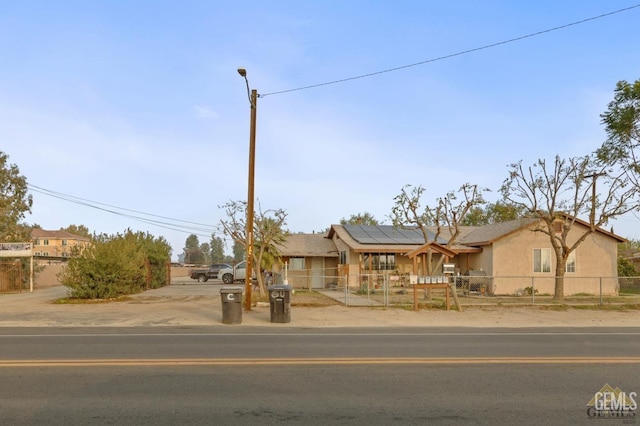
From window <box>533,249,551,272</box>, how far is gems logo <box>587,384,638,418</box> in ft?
73.4

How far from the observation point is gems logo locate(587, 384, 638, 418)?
606 centimetres

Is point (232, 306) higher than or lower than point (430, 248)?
lower

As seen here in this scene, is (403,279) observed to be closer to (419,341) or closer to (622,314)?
(622,314)

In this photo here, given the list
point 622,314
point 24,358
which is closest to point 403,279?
point 622,314

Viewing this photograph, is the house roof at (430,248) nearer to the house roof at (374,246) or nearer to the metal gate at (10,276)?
the house roof at (374,246)

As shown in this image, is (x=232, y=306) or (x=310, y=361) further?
(x=232, y=306)

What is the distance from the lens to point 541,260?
28.2m

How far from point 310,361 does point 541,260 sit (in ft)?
74.2

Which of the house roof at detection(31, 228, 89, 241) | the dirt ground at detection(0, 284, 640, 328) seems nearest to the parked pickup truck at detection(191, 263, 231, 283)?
the dirt ground at detection(0, 284, 640, 328)

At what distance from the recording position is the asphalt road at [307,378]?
5988 mm

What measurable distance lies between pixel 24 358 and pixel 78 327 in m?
5.67

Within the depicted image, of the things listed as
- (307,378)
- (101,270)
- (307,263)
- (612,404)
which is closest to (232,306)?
(307,378)

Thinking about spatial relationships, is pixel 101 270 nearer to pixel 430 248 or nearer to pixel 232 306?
pixel 232 306

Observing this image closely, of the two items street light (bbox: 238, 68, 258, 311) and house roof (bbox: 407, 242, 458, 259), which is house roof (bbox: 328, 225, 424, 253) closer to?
house roof (bbox: 407, 242, 458, 259)
